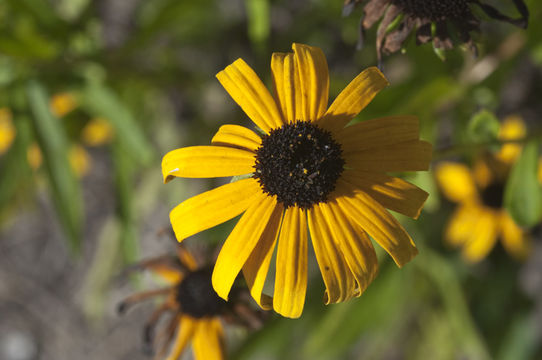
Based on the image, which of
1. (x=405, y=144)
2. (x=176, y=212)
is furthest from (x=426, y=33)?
(x=176, y=212)

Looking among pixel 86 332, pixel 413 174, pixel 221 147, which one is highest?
pixel 221 147

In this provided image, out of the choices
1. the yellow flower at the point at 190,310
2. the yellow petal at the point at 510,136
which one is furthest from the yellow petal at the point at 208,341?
the yellow petal at the point at 510,136

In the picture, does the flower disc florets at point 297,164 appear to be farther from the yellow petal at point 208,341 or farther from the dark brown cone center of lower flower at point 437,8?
the yellow petal at point 208,341

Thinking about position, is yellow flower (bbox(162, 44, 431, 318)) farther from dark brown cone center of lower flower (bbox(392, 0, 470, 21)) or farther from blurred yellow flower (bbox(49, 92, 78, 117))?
blurred yellow flower (bbox(49, 92, 78, 117))

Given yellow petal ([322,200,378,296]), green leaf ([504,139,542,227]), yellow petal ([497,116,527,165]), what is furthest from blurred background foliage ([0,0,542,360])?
yellow petal ([322,200,378,296])

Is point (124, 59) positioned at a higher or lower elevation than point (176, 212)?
higher

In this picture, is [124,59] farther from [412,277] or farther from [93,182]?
[412,277]

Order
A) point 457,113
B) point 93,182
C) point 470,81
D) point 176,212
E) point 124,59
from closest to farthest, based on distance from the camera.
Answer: point 176,212 < point 470,81 < point 457,113 < point 124,59 < point 93,182

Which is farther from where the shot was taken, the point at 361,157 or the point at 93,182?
the point at 93,182
